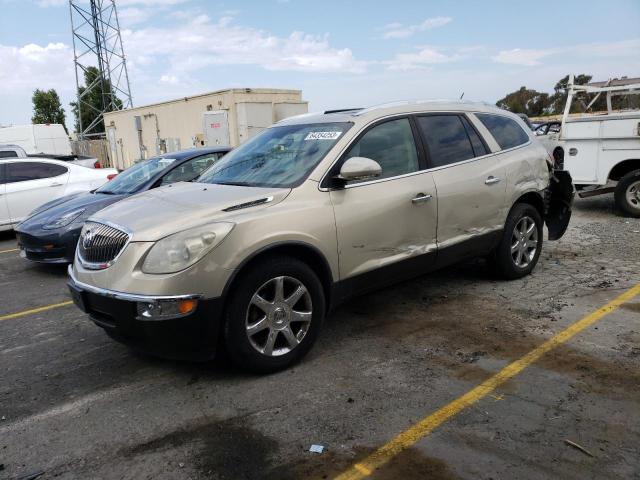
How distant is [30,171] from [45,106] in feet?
165

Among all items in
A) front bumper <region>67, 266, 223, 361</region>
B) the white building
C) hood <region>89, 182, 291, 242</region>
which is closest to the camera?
front bumper <region>67, 266, 223, 361</region>

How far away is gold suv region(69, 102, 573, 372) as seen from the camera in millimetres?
3301

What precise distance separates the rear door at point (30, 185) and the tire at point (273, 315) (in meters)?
7.88

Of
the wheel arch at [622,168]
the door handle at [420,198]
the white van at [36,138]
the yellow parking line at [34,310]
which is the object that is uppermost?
the white van at [36,138]

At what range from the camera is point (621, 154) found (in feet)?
28.7

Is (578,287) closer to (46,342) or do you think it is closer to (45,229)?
(46,342)

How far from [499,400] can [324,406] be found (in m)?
1.07

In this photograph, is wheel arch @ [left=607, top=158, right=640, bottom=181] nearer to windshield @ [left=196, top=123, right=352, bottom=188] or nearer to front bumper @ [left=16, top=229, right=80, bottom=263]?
windshield @ [left=196, top=123, right=352, bottom=188]

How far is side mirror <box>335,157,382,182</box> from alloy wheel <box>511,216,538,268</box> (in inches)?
90.4

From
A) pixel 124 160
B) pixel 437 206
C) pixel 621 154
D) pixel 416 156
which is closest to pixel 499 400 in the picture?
pixel 437 206

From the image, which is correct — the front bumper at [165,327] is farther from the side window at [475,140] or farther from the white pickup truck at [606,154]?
the white pickup truck at [606,154]

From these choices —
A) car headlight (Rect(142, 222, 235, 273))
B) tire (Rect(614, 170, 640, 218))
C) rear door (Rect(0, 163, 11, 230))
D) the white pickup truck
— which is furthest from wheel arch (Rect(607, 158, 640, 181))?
rear door (Rect(0, 163, 11, 230))

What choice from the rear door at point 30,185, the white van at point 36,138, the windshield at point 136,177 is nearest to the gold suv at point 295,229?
the windshield at point 136,177

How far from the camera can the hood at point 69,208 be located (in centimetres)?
680
